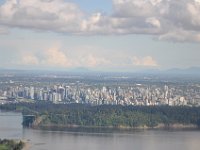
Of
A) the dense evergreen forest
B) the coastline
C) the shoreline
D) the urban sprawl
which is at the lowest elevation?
the coastline

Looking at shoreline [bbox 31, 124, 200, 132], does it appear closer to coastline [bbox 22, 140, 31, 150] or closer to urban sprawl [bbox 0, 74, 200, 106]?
coastline [bbox 22, 140, 31, 150]

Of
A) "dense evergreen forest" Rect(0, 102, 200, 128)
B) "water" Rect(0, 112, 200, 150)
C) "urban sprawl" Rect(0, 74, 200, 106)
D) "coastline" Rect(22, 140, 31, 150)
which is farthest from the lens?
"urban sprawl" Rect(0, 74, 200, 106)

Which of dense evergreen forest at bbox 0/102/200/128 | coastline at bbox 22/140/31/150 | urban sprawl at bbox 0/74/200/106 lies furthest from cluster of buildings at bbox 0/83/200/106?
coastline at bbox 22/140/31/150

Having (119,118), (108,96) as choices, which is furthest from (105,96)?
(119,118)

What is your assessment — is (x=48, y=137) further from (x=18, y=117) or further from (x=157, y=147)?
(x=18, y=117)

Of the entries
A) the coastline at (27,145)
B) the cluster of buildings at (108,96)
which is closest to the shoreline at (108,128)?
the coastline at (27,145)

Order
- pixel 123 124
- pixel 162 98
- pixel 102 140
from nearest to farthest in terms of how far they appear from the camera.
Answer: pixel 102 140 < pixel 123 124 < pixel 162 98

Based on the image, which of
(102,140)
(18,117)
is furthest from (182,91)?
(102,140)

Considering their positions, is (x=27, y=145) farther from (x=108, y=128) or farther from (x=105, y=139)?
(x=108, y=128)
